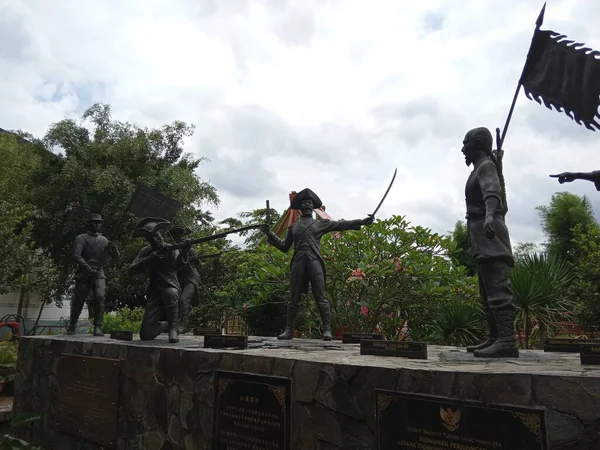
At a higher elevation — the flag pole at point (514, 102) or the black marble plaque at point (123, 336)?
the flag pole at point (514, 102)

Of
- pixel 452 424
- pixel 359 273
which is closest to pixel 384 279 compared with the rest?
pixel 359 273

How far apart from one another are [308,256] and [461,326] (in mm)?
3091

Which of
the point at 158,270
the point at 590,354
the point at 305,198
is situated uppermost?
the point at 305,198

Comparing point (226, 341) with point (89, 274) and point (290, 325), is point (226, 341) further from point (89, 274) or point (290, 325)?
point (89, 274)

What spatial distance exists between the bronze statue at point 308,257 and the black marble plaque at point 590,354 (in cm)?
286

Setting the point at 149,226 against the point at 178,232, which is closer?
the point at 149,226

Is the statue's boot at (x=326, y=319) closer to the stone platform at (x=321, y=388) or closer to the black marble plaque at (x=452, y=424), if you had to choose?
the stone platform at (x=321, y=388)

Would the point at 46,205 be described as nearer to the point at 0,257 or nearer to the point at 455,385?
the point at 0,257

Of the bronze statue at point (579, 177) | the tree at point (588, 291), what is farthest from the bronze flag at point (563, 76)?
the tree at point (588, 291)

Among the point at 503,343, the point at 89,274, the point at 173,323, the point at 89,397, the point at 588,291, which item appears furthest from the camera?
the point at 588,291

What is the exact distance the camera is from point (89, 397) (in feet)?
17.6

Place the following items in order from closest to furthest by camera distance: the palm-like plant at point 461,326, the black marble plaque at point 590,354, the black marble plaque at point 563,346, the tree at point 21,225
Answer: the black marble plaque at point 590,354, the black marble plaque at point 563,346, the palm-like plant at point 461,326, the tree at point 21,225

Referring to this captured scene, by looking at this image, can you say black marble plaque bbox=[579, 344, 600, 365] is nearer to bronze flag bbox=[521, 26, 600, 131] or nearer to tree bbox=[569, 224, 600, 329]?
bronze flag bbox=[521, 26, 600, 131]

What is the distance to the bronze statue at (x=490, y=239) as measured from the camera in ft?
12.2
